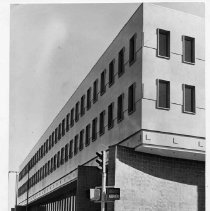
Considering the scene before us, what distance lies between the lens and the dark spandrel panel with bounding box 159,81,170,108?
2550 centimetres

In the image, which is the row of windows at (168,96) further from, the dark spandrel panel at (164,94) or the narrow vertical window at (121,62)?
the narrow vertical window at (121,62)

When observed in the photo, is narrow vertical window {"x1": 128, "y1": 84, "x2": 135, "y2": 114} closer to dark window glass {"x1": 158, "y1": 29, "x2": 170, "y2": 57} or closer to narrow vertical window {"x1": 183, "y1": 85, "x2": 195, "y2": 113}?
dark window glass {"x1": 158, "y1": 29, "x2": 170, "y2": 57}

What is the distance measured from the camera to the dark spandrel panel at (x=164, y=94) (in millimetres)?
25500

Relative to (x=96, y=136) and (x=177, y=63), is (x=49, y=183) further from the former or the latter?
(x=177, y=63)

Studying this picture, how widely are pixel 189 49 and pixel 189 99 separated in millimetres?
2829

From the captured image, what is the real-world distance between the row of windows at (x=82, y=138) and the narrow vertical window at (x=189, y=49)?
3.36 m

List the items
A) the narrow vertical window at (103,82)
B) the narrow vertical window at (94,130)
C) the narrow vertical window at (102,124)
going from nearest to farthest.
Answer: the narrow vertical window at (102,124), the narrow vertical window at (103,82), the narrow vertical window at (94,130)

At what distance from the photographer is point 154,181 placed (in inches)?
1012

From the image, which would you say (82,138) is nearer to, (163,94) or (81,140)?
(81,140)

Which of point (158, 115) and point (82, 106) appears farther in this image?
point (82, 106)

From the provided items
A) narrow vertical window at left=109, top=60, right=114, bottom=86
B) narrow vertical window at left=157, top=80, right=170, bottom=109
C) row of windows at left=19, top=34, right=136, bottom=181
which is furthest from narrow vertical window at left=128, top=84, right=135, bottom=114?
narrow vertical window at left=109, top=60, right=114, bottom=86

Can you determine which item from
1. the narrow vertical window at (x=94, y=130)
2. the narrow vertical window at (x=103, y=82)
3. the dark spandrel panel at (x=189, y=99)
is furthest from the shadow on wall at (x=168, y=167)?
the narrow vertical window at (x=94, y=130)

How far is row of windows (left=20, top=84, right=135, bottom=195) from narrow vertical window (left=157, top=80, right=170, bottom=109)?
1561 mm

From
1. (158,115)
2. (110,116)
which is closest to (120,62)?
(110,116)
